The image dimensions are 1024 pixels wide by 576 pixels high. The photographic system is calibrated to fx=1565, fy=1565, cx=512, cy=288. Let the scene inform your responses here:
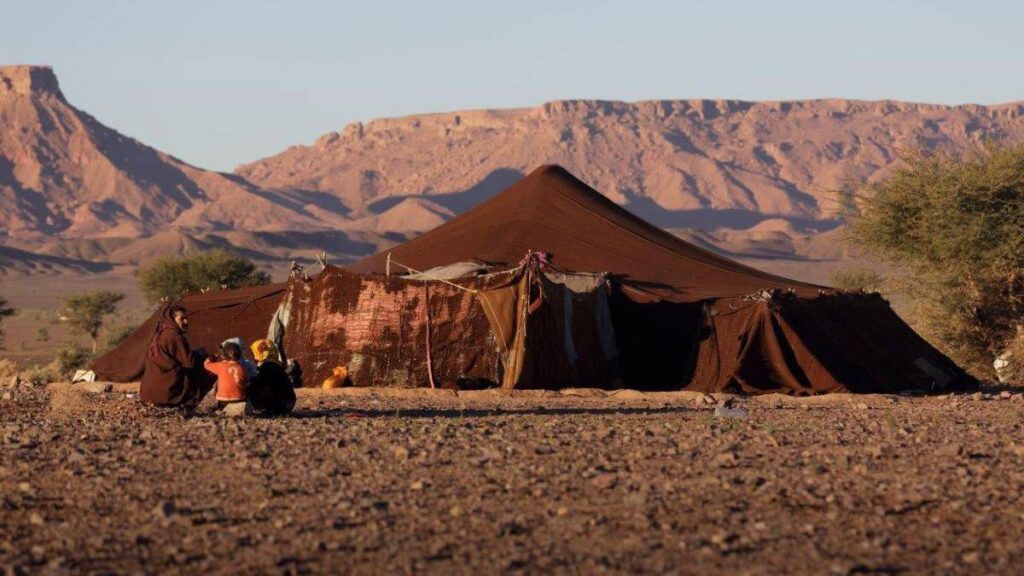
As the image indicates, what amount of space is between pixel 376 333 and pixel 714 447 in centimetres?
880

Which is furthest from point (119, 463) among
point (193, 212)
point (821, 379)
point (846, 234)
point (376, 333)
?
point (193, 212)

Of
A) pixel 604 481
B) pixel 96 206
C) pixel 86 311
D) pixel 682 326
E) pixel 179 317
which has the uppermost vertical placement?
pixel 96 206

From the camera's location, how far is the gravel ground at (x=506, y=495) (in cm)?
738

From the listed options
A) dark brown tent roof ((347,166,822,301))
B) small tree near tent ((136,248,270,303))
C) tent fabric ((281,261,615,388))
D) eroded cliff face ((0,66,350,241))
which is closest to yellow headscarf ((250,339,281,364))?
tent fabric ((281,261,615,388))

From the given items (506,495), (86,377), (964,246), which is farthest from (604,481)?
(964,246)

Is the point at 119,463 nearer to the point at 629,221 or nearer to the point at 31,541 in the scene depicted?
the point at 31,541

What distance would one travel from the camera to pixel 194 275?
4006 centimetres

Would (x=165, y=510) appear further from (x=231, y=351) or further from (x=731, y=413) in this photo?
(x=731, y=413)

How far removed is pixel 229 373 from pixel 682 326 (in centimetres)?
770

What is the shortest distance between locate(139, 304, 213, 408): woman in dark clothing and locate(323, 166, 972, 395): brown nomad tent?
5.54m

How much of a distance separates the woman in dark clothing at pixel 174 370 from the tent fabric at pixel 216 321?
6643mm

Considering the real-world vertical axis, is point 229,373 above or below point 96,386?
above

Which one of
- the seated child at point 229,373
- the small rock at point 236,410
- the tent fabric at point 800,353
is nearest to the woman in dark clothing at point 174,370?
the seated child at point 229,373

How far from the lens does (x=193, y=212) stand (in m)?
192
